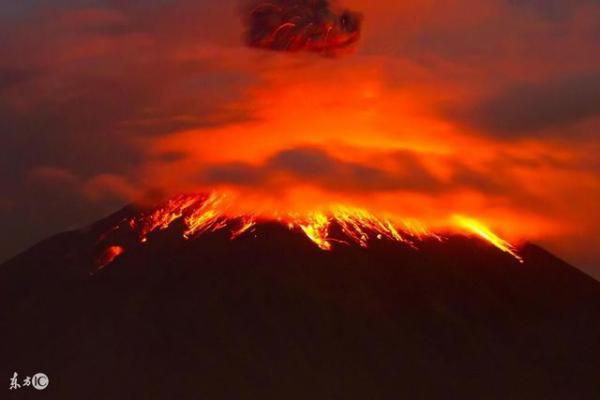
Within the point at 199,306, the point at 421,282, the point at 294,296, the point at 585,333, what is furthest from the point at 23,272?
the point at 585,333

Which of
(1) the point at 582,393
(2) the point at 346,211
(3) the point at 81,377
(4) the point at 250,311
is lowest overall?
(1) the point at 582,393

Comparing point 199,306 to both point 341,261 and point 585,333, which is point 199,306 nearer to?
point 341,261

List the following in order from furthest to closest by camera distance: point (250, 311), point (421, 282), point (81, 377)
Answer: point (421, 282) → point (250, 311) → point (81, 377)

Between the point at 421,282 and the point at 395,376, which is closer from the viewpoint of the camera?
the point at 395,376

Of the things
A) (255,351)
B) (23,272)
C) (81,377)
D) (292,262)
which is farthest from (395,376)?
(23,272)

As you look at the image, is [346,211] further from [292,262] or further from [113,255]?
[113,255]

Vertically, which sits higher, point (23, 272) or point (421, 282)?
point (23, 272)

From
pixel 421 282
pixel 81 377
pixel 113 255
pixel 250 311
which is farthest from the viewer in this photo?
pixel 113 255
